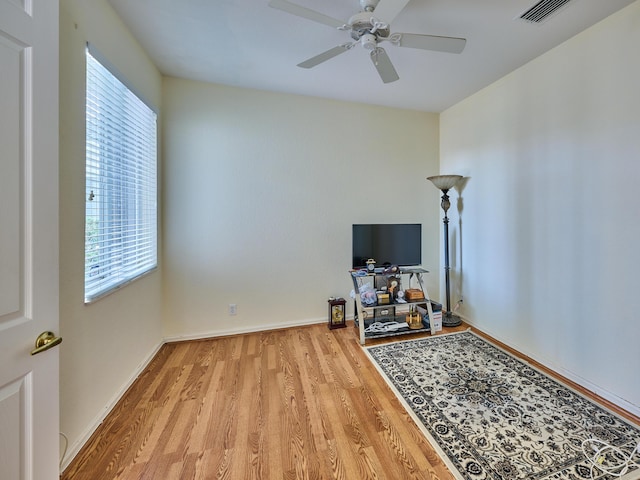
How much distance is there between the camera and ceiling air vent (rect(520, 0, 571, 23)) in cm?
167

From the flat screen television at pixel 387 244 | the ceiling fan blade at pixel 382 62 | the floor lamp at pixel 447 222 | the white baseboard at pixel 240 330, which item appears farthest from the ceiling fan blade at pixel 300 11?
the white baseboard at pixel 240 330

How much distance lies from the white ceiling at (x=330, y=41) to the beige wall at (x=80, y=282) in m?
0.35

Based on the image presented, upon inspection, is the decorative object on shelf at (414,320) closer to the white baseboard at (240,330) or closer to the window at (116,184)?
the white baseboard at (240,330)

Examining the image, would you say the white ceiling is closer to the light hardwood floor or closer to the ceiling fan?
the ceiling fan

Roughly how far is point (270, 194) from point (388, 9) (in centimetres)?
195

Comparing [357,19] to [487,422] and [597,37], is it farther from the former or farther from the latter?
[487,422]

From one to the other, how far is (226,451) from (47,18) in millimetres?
2154

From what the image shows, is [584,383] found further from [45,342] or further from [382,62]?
[45,342]

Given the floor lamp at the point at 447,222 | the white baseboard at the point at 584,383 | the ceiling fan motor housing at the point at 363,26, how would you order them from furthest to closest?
1. the floor lamp at the point at 447,222
2. the white baseboard at the point at 584,383
3. the ceiling fan motor housing at the point at 363,26

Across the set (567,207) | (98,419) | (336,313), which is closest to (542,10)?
(567,207)

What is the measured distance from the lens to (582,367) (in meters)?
2.03

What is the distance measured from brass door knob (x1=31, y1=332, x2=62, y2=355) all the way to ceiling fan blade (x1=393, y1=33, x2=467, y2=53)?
7.45 feet

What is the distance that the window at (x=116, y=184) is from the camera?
1.61m

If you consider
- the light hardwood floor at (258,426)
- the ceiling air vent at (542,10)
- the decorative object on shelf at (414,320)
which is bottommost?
the light hardwood floor at (258,426)
